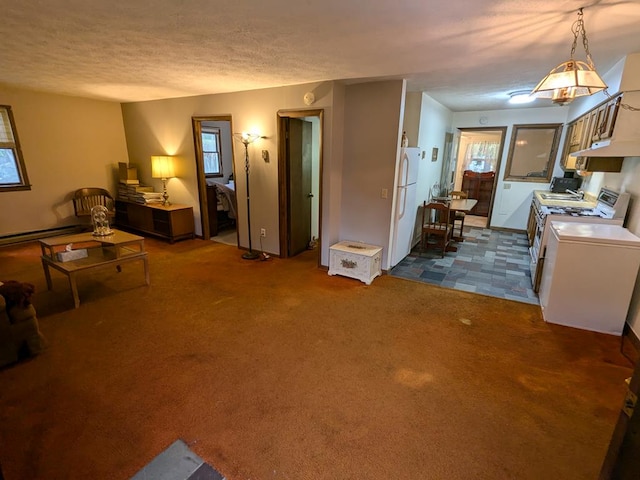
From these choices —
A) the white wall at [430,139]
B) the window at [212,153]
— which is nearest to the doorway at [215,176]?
the window at [212,153]

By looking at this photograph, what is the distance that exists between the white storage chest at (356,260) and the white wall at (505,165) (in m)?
4.06

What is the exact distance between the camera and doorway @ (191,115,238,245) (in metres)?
5.35

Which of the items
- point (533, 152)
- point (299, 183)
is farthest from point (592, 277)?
point (533, 152)

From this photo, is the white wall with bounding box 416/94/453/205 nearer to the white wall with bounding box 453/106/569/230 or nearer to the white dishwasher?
the white wall with bounding box 453/106/569/230

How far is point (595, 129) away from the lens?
345 centimetres

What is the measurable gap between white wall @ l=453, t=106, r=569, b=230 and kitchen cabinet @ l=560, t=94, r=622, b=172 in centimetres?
93

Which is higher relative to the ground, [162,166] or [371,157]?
[371,157]

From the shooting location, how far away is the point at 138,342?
265 cm

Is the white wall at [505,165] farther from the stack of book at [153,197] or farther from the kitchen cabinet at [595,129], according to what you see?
the stack of book at [153,197]

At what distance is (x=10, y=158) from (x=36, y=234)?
128 centimetres

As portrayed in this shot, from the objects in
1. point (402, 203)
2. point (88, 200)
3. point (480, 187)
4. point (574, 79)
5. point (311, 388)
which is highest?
point (574, 79)

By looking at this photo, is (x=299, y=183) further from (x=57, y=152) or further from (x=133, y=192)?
(x=57, y=152)

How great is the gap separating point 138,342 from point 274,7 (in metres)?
2.71

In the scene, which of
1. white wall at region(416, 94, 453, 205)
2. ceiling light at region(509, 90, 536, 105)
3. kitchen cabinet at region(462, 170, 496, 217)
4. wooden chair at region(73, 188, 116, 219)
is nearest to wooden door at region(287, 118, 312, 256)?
white wall at region(416, 94, 453, 205)
